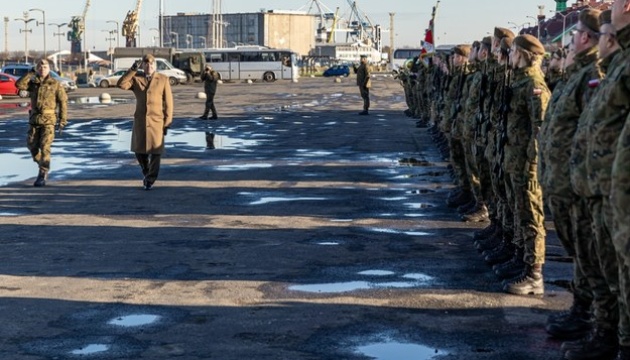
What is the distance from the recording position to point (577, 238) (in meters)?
6.59

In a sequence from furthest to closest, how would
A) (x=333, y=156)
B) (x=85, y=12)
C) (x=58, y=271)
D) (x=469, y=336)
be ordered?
(x=85, y=12) < (x=333, y=156) < (x=58, y=271) < (x=469, y=336)

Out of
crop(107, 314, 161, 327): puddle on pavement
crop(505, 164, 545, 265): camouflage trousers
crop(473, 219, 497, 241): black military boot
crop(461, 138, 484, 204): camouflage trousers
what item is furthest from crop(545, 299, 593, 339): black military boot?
crop(461, 138, 484, 204): camouflage trousers

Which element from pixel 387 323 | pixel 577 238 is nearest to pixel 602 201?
pixel 577 238

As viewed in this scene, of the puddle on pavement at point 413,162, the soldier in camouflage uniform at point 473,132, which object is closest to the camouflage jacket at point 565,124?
the soldier in camouflage uniform at point 473,132

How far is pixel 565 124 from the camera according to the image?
6.82 m

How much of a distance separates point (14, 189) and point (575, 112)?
1071 cm

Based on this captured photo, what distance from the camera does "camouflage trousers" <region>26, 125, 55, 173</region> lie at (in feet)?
53.0

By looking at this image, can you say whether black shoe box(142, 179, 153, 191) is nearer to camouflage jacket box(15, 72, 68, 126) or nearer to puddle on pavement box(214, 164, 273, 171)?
camouflage jacket box(15, 72, 68, 126)

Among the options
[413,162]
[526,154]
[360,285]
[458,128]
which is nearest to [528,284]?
[526,154]

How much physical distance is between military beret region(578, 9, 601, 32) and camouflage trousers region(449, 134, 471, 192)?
19.4 ft

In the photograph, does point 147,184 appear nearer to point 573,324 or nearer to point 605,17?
point 573,324

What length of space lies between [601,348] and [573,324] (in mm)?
747

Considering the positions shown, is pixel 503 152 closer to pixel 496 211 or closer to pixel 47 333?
pixel 496 211

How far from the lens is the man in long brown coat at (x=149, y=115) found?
15672 mm
